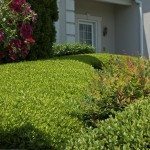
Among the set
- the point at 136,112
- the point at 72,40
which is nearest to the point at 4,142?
the point at 136,112

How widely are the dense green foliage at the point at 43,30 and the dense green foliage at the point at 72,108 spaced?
3522 millimetres

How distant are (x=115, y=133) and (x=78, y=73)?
5.13 m

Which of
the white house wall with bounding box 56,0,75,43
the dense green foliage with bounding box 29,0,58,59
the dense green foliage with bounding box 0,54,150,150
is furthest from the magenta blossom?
the white house wall with bounding box 56,0,75,43

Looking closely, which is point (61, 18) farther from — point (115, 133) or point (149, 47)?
point (115, 133)

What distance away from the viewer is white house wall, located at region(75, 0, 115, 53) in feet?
63.2

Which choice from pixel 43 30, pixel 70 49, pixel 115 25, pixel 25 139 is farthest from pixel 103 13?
pixel 25 139

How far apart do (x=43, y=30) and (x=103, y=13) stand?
7219 mm

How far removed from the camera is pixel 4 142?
23.4 ft

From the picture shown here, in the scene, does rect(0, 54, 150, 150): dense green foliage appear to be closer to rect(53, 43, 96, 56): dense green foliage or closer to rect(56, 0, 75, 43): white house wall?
rect(53, 43, 96, 56): dense green foliage

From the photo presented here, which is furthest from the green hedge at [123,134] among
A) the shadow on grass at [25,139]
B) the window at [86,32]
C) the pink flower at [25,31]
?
the window at [86,32]

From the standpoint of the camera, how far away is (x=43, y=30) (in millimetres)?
13188

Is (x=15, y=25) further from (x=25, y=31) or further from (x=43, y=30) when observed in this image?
(x=43, y=30)

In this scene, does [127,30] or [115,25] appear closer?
[127,30]

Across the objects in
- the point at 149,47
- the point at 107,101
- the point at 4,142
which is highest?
the point at 149,47
